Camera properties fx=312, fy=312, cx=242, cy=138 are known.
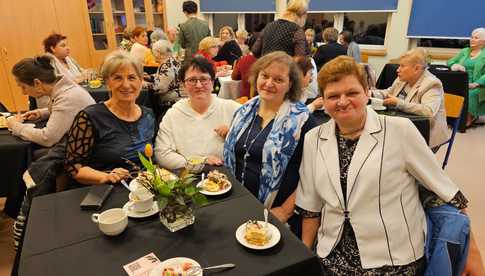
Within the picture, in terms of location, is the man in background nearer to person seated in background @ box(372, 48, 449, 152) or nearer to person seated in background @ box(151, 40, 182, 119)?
person seated in background @ box(151, 40, 182, 119)

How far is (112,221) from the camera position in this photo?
3.52 ft

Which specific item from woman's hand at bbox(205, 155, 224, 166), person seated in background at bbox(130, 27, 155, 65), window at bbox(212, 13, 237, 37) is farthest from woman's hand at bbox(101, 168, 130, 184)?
window at bbox(212, 13, 237, 37)

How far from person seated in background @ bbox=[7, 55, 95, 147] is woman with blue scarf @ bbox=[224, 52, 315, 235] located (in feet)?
3.78

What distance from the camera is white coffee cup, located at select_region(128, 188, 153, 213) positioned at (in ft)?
3.85

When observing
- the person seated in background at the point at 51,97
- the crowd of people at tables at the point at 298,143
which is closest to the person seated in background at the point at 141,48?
the crowd of people at tables at the point at 298,143

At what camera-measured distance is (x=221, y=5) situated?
7.22 meters

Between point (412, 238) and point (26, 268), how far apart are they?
1.34m

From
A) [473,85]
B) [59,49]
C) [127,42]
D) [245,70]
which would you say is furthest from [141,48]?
[473,85]

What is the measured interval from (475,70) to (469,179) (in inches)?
86.6

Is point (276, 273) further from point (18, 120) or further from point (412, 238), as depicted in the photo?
point (18, 120)

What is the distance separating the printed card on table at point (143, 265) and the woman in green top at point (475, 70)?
4.68 m

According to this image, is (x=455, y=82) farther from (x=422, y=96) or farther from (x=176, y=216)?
(x=176, y=216)

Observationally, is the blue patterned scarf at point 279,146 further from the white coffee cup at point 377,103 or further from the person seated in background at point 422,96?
the person seated in background at point 422,96

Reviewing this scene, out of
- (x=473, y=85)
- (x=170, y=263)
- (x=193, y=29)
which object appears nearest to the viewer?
(x=170, y=263)
